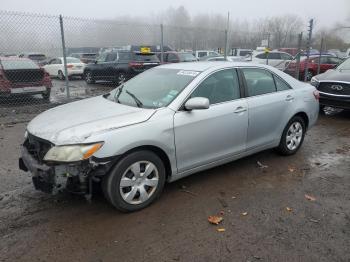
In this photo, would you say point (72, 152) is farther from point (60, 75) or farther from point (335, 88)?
point (60, 75)

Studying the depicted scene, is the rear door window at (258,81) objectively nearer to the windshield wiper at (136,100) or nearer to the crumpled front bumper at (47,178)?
the windshield wiper at (136,100)

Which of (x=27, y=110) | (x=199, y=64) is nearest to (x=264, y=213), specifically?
(x=199, y=64)

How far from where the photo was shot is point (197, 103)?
3764 mm

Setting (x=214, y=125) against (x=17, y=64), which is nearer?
(x=214, y=125)

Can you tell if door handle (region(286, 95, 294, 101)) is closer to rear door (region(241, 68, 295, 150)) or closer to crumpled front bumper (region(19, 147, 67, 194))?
rear door (region(241, 68, 295, 150))

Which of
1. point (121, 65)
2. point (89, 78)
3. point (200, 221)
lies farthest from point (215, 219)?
point (89, 78)

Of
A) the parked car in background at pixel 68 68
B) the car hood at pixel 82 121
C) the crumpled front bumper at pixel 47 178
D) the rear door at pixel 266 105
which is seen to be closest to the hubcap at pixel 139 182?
the car hood at pixel 82 121

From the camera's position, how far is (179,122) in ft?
12.3

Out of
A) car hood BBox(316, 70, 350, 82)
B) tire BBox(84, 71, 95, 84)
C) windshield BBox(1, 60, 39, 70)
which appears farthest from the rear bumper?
tire BBox(84, 71, 95, 84)

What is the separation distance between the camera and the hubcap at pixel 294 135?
5343 mm

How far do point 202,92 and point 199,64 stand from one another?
71 centimetres

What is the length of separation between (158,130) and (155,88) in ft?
3.01

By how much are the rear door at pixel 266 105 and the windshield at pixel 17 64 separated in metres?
7.63

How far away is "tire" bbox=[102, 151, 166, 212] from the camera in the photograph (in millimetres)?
3379
